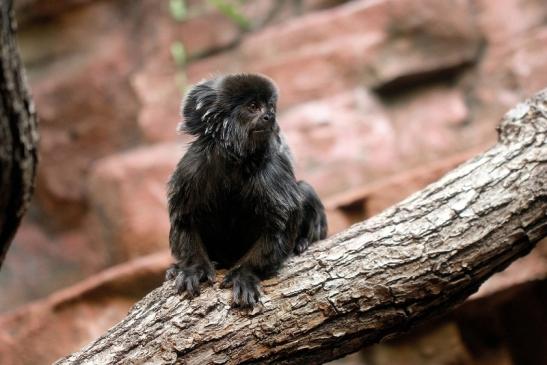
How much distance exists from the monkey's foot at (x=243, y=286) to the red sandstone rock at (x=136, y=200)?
346 cm

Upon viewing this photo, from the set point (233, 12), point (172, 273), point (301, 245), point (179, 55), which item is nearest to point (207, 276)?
point (172, 273)

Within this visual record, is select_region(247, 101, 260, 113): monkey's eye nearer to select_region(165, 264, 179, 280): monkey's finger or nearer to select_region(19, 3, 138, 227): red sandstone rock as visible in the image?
select_region(165, 264, 179, 280): monkey's finger

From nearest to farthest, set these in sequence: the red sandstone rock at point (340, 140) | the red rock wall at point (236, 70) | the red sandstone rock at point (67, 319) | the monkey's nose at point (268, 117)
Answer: the monkey's nose at point (268, 117)
the red sandstone rock at point (67, 319)
the red sandstone rock at point (340, 140)
the red rock wall at point (236, 70)

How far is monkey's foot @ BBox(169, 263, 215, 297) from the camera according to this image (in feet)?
11.8

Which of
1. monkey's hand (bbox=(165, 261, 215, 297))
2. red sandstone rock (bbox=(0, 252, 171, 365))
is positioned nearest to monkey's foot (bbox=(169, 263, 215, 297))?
monkey's hand (bbox=(165, 261, 215, 297))

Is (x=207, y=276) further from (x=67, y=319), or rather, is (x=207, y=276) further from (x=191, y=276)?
(x=67, y=319)

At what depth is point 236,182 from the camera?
12.9ft

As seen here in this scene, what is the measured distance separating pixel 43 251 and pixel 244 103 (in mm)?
5523

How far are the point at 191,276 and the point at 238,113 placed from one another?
99 centimetres

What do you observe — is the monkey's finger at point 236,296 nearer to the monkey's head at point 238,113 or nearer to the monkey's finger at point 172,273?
the monkey's finger at point 172,273

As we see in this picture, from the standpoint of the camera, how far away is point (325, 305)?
11.4 ft

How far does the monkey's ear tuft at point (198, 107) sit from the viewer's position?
404 centimetres

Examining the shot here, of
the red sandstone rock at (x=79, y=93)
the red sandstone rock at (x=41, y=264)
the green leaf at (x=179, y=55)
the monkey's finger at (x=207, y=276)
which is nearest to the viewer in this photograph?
the monkey's finger at (x=207, y=276)

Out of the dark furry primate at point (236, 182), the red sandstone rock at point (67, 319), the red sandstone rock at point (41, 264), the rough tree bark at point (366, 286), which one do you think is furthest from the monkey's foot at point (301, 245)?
the red sandstone rock at point (41, 264)
